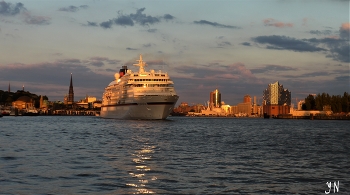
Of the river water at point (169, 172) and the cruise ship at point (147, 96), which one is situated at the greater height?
the cruise ship at point (147, 96)

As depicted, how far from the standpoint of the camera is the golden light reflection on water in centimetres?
1934

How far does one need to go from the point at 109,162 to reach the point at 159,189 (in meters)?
9.07

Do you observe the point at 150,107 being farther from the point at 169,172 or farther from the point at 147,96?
the point at 169,172

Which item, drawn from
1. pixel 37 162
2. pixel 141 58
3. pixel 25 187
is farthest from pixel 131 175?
pixel 141 58

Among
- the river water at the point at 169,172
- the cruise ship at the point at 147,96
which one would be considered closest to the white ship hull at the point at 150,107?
the cruise ship at the point at 147,96

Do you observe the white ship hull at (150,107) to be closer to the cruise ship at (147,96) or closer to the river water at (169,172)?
the cruise ship at (147,96)

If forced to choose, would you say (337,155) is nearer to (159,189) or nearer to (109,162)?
(109,162)

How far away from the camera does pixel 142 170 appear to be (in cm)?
2448

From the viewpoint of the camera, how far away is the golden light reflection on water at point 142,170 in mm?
19344

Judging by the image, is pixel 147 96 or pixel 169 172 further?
pixel 147 96

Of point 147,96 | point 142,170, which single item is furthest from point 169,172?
point 147,96

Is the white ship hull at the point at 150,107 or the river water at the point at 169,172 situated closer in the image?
the river water at the point at 169,172

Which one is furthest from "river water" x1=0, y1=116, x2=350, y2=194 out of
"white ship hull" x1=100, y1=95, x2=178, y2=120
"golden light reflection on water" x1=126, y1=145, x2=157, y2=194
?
"white ship hull" x1=100, y1=95, x2=178, y2=120

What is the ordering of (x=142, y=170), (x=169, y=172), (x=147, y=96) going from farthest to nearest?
(x=147, y=96) → (x=142, y=170) → (x=169, y=172)
